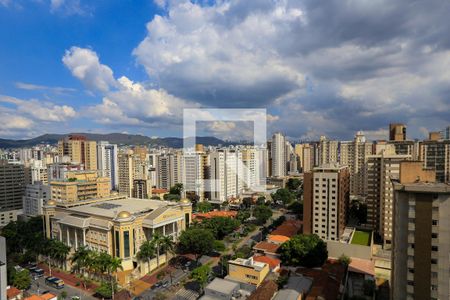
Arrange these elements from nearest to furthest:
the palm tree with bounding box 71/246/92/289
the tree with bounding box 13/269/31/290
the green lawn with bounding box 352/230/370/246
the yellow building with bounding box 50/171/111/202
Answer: the tree with bounding box 13/269/31/290 → the palm tree with bounding box 71/246/92/289 → the green lawn with bounding box 352/230/370/246 → the yellow building with bounding box 50/171/111/202

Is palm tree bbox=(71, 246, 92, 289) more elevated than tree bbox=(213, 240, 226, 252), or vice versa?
palm tree bbox=(71, 246, 92, 289)

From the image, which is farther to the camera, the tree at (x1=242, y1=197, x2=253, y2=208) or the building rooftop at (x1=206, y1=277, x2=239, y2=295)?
the tree at (x1=242, y1=197, x2=253, y2=208)

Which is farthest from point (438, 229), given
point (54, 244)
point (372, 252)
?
point (54, 244)

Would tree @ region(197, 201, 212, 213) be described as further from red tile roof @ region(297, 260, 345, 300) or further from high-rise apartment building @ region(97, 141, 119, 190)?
high-rise apartment building @ region(97, 141, 119, 190)

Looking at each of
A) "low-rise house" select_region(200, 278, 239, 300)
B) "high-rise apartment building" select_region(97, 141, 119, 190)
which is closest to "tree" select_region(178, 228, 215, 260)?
"low-rise house" select_region(200, 278, 239, 300)

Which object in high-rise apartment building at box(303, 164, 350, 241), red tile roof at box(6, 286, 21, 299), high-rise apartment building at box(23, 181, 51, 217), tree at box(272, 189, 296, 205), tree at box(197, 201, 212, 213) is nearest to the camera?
red tile roof at box(6, 286, 21, 299)

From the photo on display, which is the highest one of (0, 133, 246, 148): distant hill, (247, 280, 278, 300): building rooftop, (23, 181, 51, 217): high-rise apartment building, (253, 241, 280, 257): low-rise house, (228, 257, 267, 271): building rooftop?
(0, 133, 246, 148): distant hill
